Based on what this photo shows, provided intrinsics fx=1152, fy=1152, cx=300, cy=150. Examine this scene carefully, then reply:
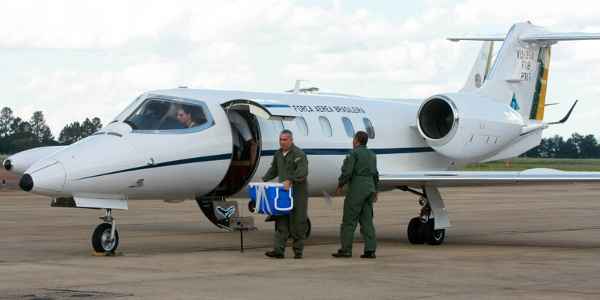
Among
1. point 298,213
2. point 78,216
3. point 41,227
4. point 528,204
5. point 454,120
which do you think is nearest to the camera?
point 298,213

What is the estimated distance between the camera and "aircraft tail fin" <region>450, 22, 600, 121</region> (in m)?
22.6

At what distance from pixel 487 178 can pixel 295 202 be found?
4.20m

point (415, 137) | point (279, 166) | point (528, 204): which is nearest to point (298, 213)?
point (279, 166)

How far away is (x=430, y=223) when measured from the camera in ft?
63.8

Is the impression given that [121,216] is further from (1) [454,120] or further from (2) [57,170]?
(2) [57,170]

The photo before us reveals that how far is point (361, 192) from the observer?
54.1 ft

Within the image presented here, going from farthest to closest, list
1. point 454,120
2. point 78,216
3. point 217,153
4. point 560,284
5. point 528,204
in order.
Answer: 1. point 528,204
2. point 78,216
3. point 454,120
4. point 217,153
5. point 560,284

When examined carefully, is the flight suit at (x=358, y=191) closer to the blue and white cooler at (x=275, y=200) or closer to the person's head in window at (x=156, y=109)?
the blue and white cooler at (x=275, y=200)

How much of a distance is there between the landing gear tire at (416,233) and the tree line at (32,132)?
599 cm

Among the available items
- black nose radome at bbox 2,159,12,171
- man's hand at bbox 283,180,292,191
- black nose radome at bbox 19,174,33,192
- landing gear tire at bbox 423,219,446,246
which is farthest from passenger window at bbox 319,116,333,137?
black nose radome at bbox 19,174,33,192

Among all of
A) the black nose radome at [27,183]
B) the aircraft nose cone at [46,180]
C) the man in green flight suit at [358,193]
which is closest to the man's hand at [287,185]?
the man in green flight suit at [358,193]

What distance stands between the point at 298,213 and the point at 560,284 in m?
4.39

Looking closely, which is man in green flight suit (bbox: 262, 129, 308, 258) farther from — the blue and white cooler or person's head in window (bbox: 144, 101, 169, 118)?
person's head in window (bbox: 144, 101, 169, 118)

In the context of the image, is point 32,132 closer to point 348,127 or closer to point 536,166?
point 348,127
